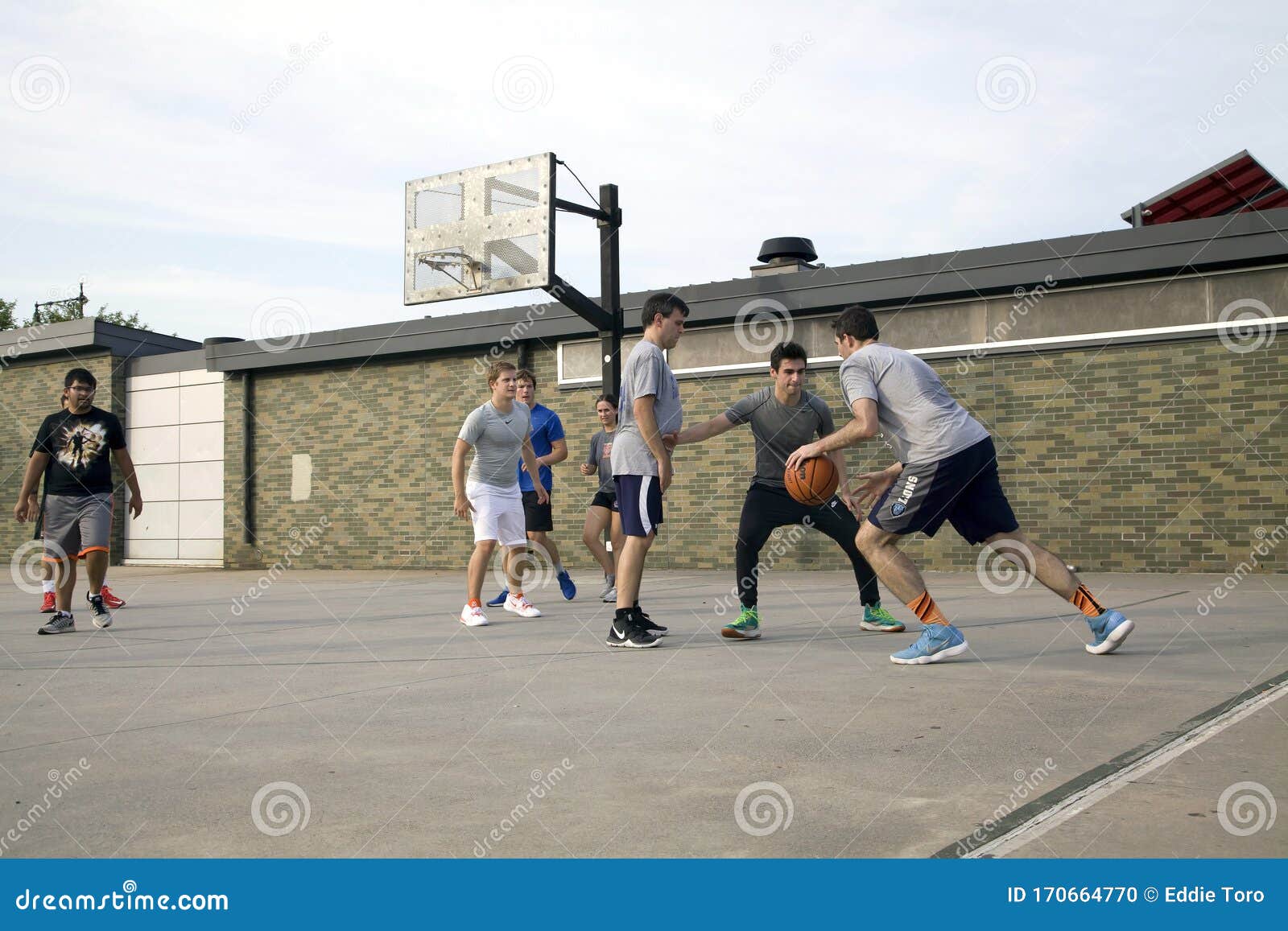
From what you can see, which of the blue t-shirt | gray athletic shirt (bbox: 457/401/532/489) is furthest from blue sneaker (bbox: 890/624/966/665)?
the blue t-shirt

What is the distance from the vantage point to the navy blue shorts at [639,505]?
6.20m

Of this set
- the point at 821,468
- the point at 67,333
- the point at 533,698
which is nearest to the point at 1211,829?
the point at 533,698

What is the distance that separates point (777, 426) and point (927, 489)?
166cm

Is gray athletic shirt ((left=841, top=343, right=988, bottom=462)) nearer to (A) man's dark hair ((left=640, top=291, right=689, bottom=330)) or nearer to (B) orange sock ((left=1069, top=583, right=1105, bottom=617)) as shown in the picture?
(B) orange sock ((left=1069, top=583, right=1105, bottom=617))

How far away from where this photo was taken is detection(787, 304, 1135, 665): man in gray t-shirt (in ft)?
17.6

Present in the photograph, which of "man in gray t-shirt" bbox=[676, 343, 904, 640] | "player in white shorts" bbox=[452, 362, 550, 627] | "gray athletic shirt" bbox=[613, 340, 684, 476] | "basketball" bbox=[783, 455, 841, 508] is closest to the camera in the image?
"gray athletic shirt" bbox=[613, 340, 684, 476]

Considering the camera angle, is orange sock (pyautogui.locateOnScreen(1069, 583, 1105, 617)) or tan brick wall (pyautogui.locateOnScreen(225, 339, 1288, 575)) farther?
tan brick wall (pyautogui.locateOnScreen(225, 339, 1288, 575))

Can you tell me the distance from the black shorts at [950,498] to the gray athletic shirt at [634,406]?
1.35 meters

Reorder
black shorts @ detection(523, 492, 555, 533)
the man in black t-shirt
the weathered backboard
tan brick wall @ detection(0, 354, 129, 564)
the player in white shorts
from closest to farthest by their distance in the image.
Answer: the player in white shorts → the man in black t-shirt → black shorts @ detection(523, 492, 555, 533) → the weathered backboard → tan brick wall @ detection(0, 354, 129, 564)

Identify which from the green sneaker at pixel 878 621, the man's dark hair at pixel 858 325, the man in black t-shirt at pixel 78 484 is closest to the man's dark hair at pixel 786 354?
the man's dark hair at pixel 858 325

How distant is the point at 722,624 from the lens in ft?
24.5

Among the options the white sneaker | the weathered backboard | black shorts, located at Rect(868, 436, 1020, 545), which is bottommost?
the white sneaker

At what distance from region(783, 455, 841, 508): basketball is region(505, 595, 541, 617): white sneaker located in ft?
8.30

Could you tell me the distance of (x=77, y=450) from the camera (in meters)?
8.11
